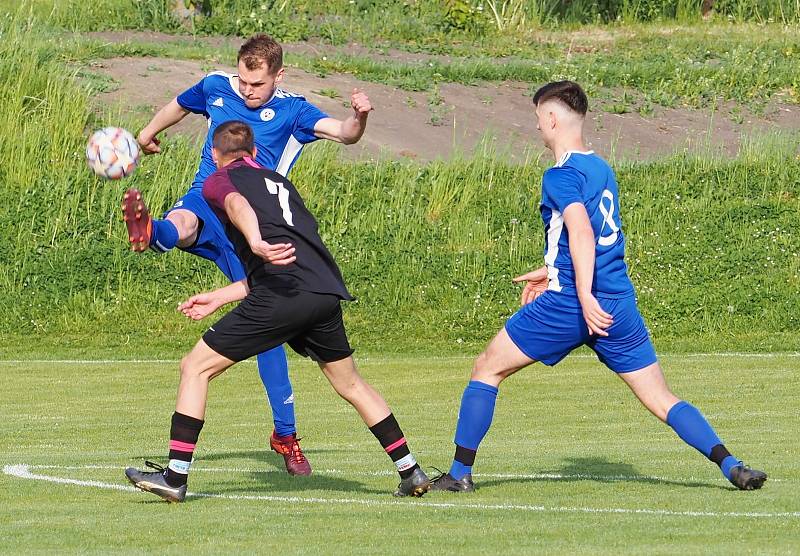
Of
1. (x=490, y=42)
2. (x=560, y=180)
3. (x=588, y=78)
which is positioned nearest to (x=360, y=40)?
(x=490, y=42)

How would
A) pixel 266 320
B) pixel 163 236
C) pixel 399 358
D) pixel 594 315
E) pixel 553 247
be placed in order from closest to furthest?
pixel 594 315 → pixel 266 320 → pixel 553 247 → pixel 163 236 → pixel 399 358

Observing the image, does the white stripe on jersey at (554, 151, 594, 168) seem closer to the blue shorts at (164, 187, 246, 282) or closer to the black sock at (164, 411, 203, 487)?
the black sock at (164, 411, 203, 487)

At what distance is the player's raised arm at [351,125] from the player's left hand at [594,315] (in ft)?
6.54

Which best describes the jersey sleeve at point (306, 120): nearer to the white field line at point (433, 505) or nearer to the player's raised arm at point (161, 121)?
the player's raised arm at point (161, 121)

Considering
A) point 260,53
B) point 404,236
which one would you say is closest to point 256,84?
point 260,53

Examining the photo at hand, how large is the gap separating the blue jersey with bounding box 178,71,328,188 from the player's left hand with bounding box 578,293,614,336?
9.33ft

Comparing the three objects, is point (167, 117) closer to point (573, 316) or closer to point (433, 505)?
point (573, 316)

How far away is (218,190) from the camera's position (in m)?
7.36

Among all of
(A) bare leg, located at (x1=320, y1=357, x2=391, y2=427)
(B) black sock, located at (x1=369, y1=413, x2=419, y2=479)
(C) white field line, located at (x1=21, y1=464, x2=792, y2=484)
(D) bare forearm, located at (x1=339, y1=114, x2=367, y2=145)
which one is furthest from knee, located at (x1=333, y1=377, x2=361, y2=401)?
(D) bare forearm, located at (x1=339, y1=114, x2=367, y2=145)

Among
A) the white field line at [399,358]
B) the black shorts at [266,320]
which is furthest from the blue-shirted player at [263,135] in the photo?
the white field line at [399,358]

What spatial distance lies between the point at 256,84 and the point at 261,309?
2.28 m

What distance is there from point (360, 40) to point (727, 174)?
9.90 metres

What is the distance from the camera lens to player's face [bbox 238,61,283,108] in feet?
29.6

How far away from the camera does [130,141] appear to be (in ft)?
29.8
